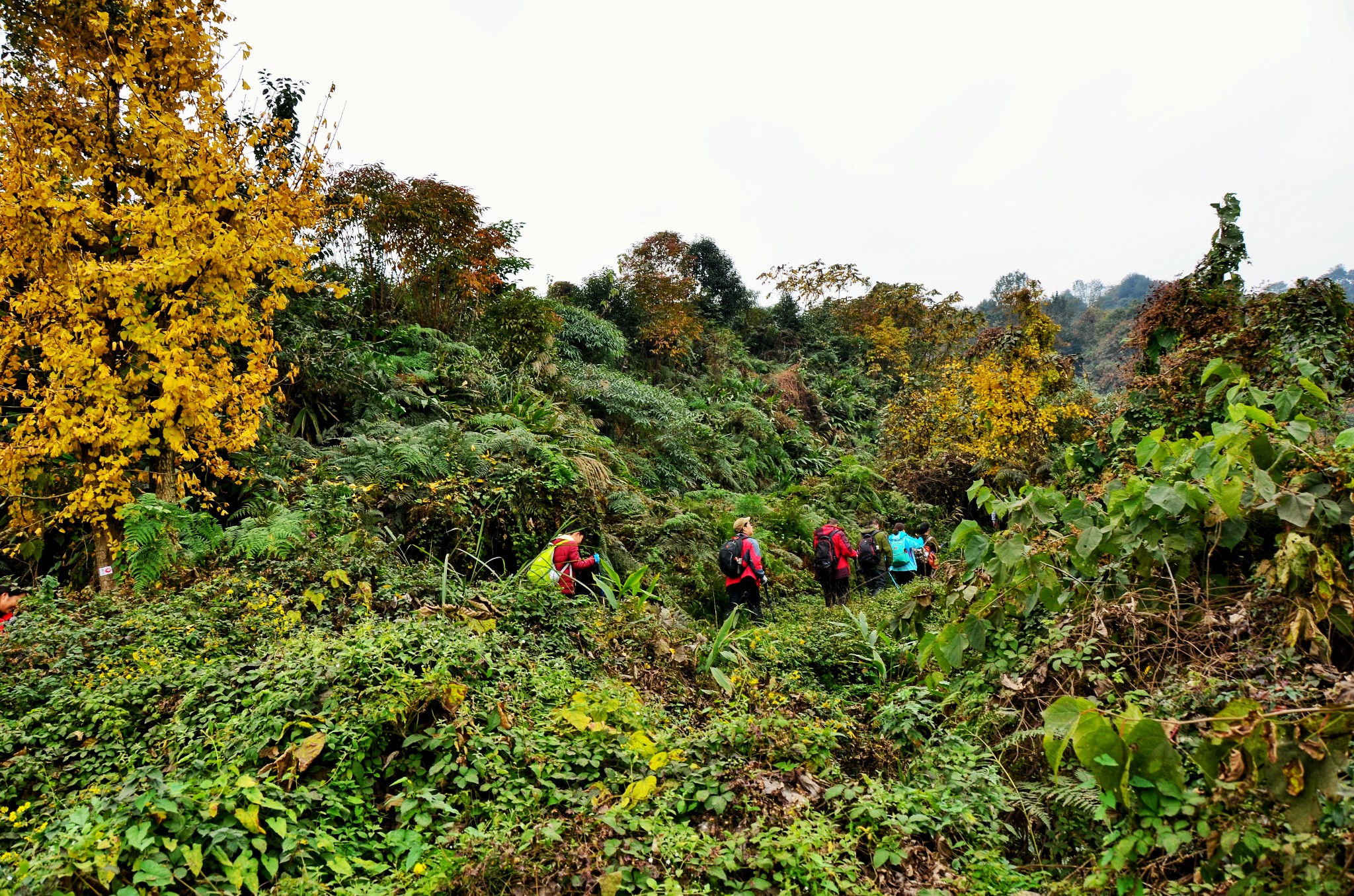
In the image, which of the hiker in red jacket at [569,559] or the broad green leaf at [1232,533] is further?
the hiker in red jacket at [569,559]

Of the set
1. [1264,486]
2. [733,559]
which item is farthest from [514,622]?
[1264,486]

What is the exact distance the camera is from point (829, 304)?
98.9ft

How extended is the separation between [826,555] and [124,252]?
8.27 m

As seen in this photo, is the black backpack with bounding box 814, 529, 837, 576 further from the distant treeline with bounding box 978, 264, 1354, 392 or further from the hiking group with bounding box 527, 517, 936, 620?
the distant treeline with bounding box 978, 264, 1354, 392

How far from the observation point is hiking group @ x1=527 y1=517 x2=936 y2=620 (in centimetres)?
675

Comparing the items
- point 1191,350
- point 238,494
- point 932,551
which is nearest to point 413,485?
point 238,494

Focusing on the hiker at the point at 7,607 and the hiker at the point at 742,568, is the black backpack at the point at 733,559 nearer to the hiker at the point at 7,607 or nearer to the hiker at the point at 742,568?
the hiker at the point at 742,568

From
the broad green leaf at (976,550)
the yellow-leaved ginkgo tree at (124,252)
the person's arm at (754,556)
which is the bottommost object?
the person's arm at (754,556)

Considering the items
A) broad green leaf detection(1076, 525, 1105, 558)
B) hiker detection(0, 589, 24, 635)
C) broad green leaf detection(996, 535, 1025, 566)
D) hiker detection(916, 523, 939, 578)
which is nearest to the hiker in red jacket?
broad green leaf detection(996, 535, 1025, 566)

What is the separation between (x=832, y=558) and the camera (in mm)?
9391

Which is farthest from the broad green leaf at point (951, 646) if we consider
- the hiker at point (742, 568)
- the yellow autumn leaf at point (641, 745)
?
the hiker at point (742, 568)

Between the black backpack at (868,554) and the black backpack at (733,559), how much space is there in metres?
2.88

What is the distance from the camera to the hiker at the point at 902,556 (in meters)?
10.2

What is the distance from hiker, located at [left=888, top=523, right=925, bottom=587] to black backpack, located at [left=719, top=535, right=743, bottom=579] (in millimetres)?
3482
